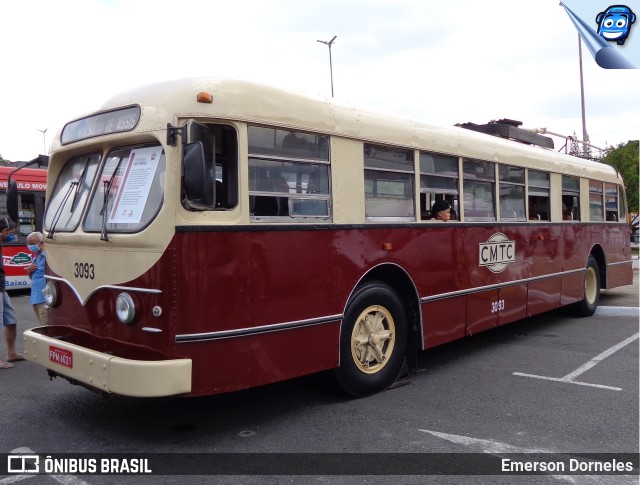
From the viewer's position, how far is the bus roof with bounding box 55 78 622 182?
4418 mm

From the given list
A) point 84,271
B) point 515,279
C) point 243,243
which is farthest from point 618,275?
point 84,271

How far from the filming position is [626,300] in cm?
1206

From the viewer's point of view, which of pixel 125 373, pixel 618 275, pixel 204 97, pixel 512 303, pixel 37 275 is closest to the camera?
pixel 125 373

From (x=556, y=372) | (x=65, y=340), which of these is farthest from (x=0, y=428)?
(x=556, y=372)

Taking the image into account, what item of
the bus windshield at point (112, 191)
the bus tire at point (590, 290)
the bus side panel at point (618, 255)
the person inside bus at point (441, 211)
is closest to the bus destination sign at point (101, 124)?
the bus windshield at point (112, 191)

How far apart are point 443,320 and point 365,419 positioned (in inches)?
76.8

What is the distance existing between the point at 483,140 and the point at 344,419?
4133mm

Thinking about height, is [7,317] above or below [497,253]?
below

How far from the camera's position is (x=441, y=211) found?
666 cm

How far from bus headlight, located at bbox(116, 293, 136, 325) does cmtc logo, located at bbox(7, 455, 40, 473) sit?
1.14 m

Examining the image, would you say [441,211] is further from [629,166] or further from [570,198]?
[629,166]

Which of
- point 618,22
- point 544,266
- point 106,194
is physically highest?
point 618,22

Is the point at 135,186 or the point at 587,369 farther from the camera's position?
the point at 587,369

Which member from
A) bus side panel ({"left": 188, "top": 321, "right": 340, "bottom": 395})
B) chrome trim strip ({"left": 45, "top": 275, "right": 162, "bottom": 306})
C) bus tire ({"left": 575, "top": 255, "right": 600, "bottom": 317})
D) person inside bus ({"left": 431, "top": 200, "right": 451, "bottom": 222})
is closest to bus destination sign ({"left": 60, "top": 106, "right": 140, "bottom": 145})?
chrome trim strip ({"left": 45, "top": 275, "right": 162, "bottom": 306})
